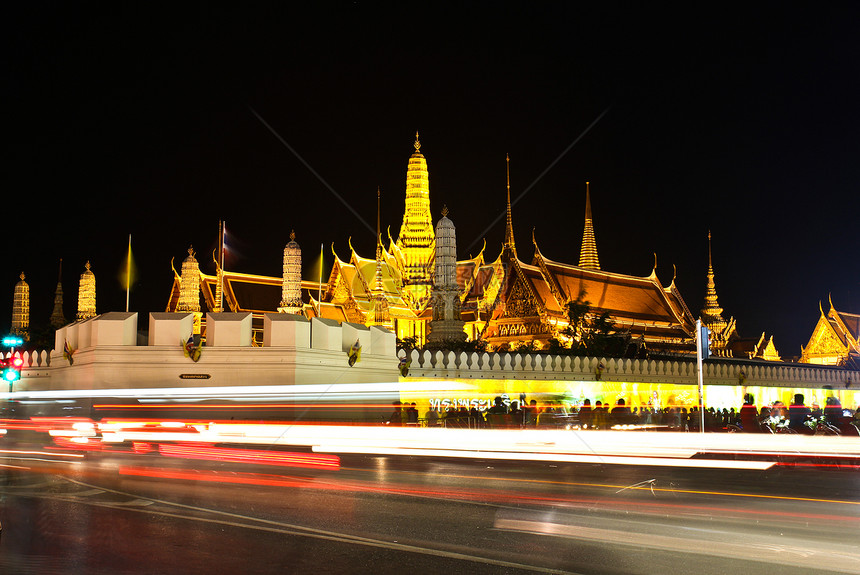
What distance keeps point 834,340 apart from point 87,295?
55.3 meters

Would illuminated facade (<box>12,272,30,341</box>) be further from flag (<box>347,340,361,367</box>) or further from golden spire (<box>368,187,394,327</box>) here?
flag (<box>347,340,361,367</box>)

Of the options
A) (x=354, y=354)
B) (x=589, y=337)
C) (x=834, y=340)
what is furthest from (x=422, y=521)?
(x=834, y=340)

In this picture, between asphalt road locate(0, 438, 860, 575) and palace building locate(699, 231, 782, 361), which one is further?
palace building locate(699, 231, 782, 361)

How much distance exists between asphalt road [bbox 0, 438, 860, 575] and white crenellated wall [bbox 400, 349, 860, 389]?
19194 mm

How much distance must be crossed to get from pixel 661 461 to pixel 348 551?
10.5 m

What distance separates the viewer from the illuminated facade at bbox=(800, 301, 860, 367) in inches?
2702

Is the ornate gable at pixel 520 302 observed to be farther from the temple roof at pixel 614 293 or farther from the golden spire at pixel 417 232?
the golden spire at pixel 417 232

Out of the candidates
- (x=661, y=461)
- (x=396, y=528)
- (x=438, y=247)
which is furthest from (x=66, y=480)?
(x=438, y=247)

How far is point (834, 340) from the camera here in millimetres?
69500

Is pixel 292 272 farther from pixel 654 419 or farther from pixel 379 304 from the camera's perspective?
pixel 654 419

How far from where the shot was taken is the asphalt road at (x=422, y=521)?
6.64 m

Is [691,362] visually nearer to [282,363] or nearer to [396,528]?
[282,363]

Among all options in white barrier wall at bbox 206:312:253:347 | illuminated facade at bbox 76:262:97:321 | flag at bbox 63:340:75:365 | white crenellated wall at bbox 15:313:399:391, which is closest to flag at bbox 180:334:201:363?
white crenellated wall at bbox 15:313:399:391

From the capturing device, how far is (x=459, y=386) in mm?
33000
